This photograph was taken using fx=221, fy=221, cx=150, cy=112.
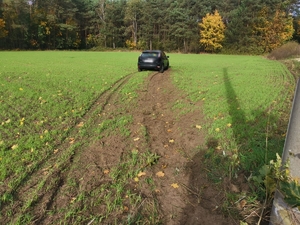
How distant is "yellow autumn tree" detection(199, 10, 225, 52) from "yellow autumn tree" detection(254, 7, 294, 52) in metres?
8.45

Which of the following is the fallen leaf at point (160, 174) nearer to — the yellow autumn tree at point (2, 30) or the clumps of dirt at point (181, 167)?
the clumps of dirt at point (181, 167)

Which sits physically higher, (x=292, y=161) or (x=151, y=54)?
(x=151, y=54)

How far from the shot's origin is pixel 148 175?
12.7ft

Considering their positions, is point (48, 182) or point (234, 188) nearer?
point (234, 188)

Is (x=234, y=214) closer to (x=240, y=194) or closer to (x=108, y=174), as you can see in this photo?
(x=240, y=194)

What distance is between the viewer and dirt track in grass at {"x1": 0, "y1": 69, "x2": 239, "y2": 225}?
306cm

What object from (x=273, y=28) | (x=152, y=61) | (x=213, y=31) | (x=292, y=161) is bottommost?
(x=292, y=161)

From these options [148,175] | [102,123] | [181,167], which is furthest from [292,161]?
[102,123]

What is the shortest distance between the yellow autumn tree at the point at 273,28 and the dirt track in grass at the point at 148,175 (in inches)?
2206

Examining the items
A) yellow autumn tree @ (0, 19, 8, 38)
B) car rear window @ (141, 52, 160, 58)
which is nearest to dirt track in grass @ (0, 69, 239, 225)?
car rear window @ (141, 52, 160, 58)

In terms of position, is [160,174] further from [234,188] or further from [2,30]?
[2,30]

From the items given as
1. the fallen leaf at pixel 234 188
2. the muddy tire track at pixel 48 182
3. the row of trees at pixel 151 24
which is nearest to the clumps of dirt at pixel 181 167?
the fallen leaf at pixel 234 188

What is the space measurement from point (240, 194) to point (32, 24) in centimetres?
6527

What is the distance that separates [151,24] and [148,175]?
65345 mm
